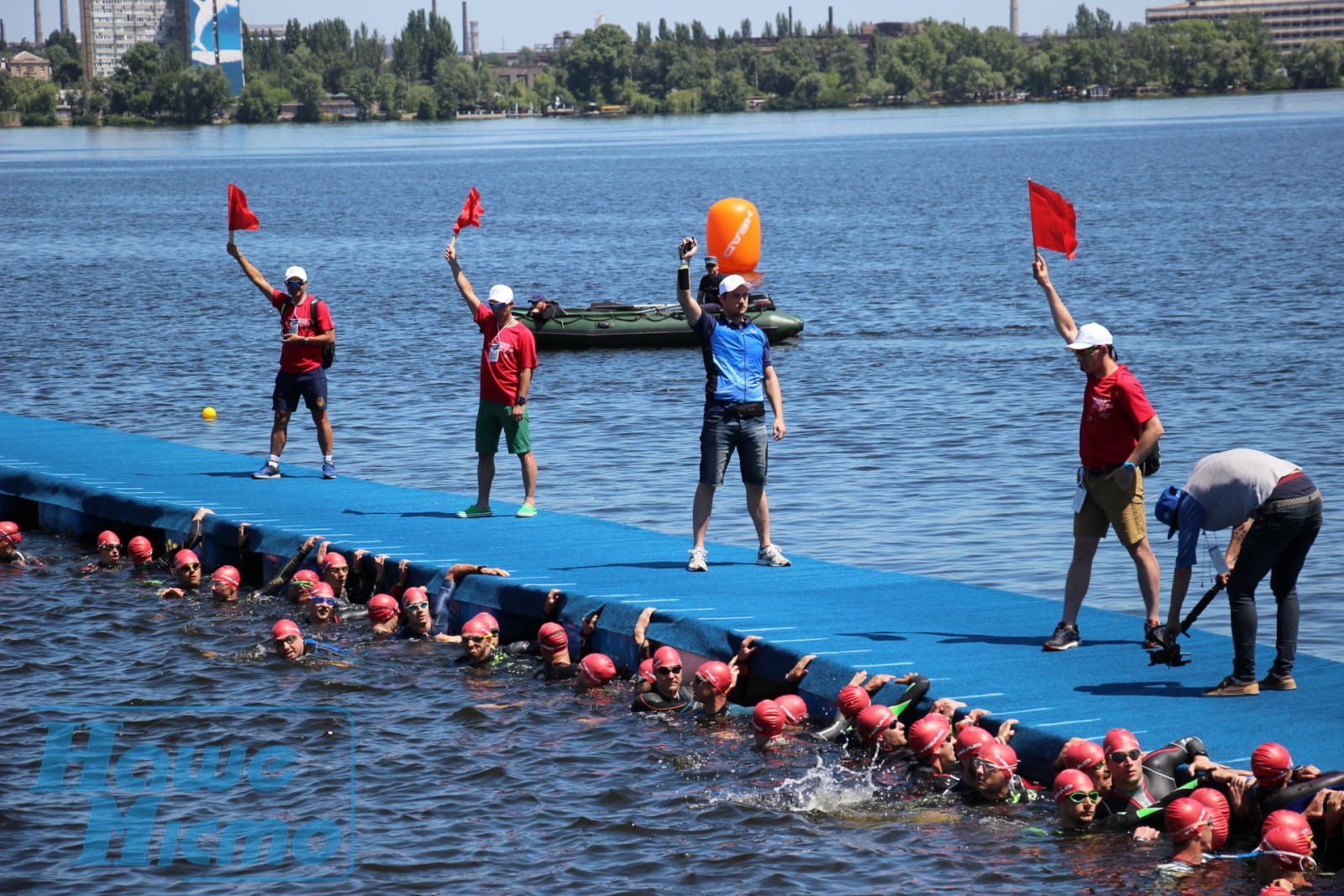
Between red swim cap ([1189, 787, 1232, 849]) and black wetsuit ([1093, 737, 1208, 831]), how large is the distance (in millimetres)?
169

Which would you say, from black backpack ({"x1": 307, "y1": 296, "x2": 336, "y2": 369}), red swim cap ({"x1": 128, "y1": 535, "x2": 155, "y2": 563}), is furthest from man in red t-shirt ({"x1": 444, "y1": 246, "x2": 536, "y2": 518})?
red swim cap ({"x1": 128, "y1": 535, "x2": 155, "y2": 563})

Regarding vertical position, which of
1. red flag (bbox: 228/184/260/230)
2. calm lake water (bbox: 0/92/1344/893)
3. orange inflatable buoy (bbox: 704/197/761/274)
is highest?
red flag (bbox: 228/184/260/230)

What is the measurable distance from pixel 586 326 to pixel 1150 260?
23871mm

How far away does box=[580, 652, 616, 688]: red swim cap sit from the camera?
12094mm

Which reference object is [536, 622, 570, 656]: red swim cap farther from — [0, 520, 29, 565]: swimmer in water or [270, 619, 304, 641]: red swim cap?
[0, 520, 29, 565]: swimmer in water

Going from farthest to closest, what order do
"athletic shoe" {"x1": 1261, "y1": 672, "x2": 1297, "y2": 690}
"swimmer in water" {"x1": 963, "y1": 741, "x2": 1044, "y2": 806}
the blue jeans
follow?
"athletic shoe" {"x1": 1261, "y1": 672, "x2": 1297, "y2": 690} < "swimmer in water" {"x1": 963, "y1": 741, "x2": 1044, "y2": 806} < the blue jeans

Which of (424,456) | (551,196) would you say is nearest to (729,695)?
(424,456)

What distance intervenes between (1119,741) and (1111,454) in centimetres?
200

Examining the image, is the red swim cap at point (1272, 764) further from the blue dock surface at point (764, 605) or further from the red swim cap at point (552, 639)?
the red swim cap at point (552, 639)

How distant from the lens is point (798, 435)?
25.1 metres

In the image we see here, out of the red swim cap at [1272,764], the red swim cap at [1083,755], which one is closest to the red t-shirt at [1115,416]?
the red swim cap at [1083,755]

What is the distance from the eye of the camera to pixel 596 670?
12.1 meters

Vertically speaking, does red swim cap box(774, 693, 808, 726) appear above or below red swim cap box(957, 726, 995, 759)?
below

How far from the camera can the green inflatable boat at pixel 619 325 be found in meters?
35.0
